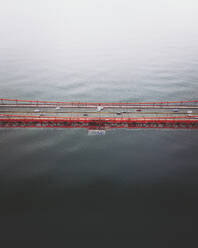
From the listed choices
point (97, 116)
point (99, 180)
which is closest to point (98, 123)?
point (97, 116)

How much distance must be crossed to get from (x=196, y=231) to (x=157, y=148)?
15760 millimetres

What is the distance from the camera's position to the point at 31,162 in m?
28.9

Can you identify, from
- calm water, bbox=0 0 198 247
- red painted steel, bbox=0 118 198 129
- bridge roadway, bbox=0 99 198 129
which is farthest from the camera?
bridge roadway, bbox=0 99 198 129

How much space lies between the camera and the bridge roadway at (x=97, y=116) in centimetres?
2530

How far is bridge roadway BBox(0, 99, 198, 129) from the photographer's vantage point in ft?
83.0

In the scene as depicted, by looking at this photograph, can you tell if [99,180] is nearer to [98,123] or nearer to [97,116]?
[98,123]

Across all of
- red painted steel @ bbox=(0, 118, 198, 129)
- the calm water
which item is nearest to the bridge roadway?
red painted steel @ bbox=(0, 118, 198, 129)

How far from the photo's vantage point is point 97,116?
2941 cm

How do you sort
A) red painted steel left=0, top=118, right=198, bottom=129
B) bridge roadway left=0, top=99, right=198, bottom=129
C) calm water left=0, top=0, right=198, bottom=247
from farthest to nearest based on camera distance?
1. bridge roadway left=0, top=99, right=198, bottom=129
2. red painted steel left=0, top=118, right=198, bottom=129
3. calm water left=0, top=0, right=198, bottom=247

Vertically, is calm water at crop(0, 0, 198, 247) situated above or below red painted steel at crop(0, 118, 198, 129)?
below

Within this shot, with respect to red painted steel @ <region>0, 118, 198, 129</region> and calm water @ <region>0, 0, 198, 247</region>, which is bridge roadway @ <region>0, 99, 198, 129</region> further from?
calm water @ <region>0, 0, 198, 247</region>

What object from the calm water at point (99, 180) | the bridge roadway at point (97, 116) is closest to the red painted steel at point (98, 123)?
the bridge roadway at point (97, 116)

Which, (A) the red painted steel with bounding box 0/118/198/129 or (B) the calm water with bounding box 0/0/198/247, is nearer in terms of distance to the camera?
(B) the calm water with bounding box 0/0/198/247

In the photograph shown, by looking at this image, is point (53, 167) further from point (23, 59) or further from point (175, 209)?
point (23, 59)
